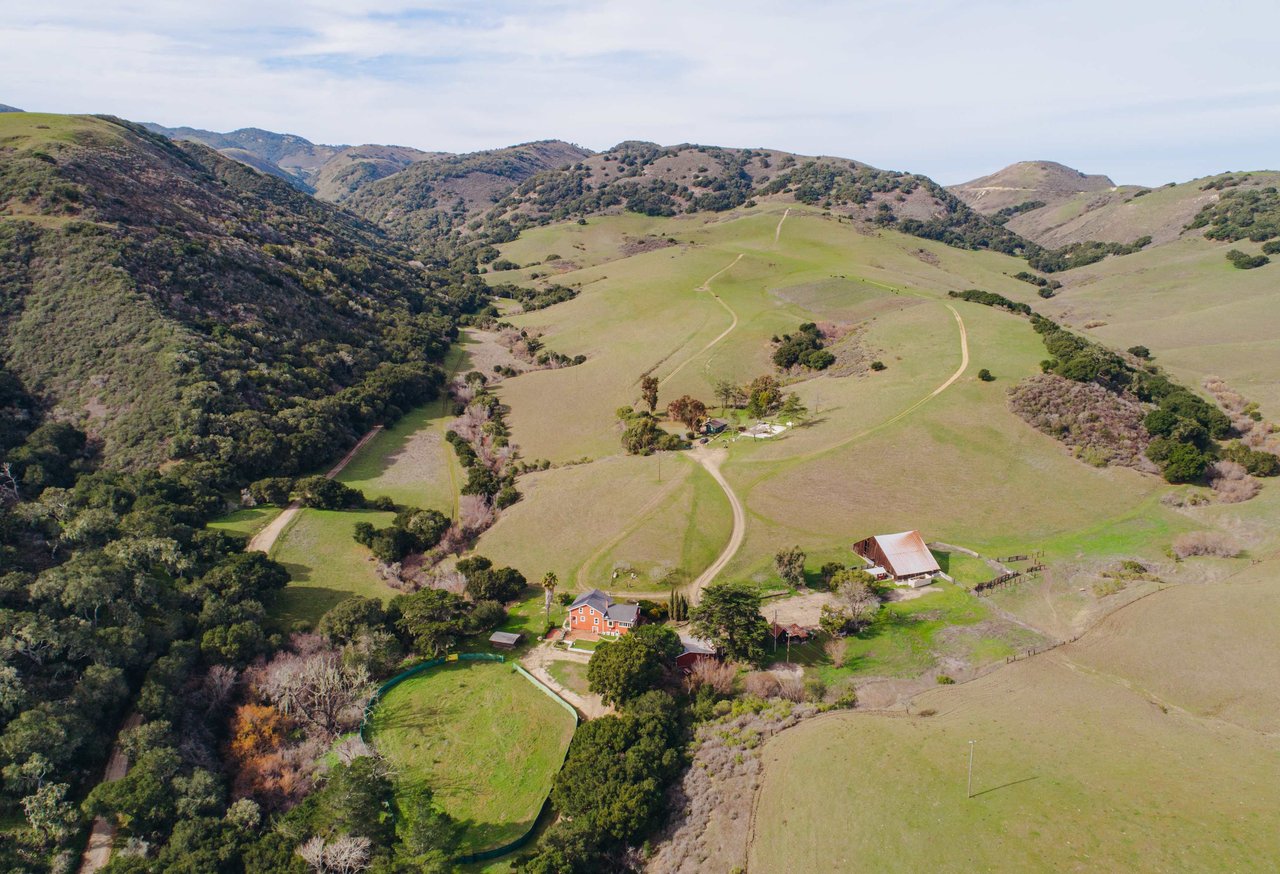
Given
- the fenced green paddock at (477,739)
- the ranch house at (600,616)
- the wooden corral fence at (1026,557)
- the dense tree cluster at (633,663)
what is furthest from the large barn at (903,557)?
the fenced green paddock at (477,739)

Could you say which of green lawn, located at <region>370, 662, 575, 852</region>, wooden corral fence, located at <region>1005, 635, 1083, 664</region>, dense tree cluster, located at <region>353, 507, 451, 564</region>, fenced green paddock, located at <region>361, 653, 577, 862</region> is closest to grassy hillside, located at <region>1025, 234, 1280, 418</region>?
wooden corral fence, located at <region>1005, 635, 1083, 664</region>

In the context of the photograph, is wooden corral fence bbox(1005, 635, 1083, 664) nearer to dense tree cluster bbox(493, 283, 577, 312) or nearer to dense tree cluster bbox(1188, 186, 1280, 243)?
dense tree cluster bbox(493, 283, 577, 312)

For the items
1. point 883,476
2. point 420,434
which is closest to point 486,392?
point 420,434

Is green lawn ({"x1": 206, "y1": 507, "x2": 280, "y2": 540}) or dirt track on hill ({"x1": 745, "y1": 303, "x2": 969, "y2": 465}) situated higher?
dirt track on hill ({"x1": 745, "y1": 303, "x2": 969, "y2": 465})

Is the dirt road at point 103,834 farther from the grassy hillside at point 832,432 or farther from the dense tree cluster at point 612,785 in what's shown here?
the grassy hillside at point 832,432

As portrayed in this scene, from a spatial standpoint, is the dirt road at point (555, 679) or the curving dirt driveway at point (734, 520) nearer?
the dirt road at point (555, 679)

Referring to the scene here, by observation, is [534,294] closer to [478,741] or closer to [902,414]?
[902,414]
